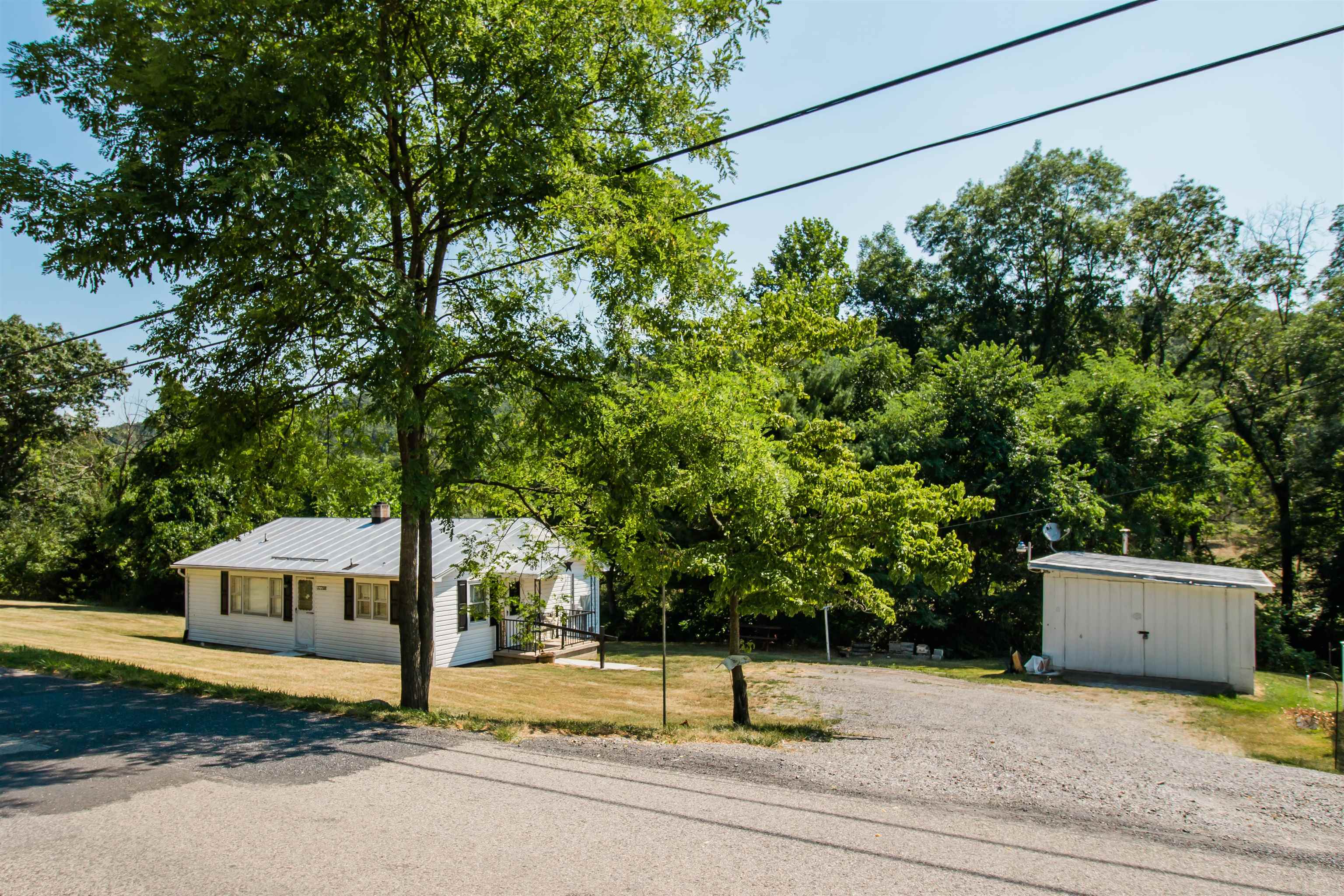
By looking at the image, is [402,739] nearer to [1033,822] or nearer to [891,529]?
[1033,822]

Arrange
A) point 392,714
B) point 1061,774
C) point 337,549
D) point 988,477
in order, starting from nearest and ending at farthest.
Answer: point 1061,774 → point 392,714 → point 337,549 → point 988,477

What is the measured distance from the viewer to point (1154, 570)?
1870 centimetres

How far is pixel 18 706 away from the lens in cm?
862

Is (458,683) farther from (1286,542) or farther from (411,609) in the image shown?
(1286,542)

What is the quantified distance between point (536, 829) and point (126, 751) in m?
4.02

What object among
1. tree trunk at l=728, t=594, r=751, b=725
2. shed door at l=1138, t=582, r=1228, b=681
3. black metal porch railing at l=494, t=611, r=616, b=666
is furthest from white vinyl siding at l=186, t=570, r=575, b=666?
shed door at l=1138, t=582, r=1228, b=681

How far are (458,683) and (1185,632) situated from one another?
15334mm

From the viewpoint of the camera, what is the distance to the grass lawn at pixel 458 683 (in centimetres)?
958

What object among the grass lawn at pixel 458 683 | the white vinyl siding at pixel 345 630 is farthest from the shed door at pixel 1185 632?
the white vinyl siding at pixel 345 630

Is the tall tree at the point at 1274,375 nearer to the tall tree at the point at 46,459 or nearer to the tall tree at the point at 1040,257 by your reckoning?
the tall tree at the point at 1040,257

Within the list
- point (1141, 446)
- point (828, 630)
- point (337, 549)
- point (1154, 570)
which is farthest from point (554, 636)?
point (1141, 446)

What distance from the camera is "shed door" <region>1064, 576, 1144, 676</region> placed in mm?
18422

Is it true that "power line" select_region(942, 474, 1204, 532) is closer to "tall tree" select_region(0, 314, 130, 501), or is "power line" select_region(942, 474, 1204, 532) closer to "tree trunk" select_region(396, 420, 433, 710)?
"tree trunk" select_region(396, 420, 433, 710)

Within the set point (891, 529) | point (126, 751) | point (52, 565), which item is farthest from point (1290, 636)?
point (52, 565)
